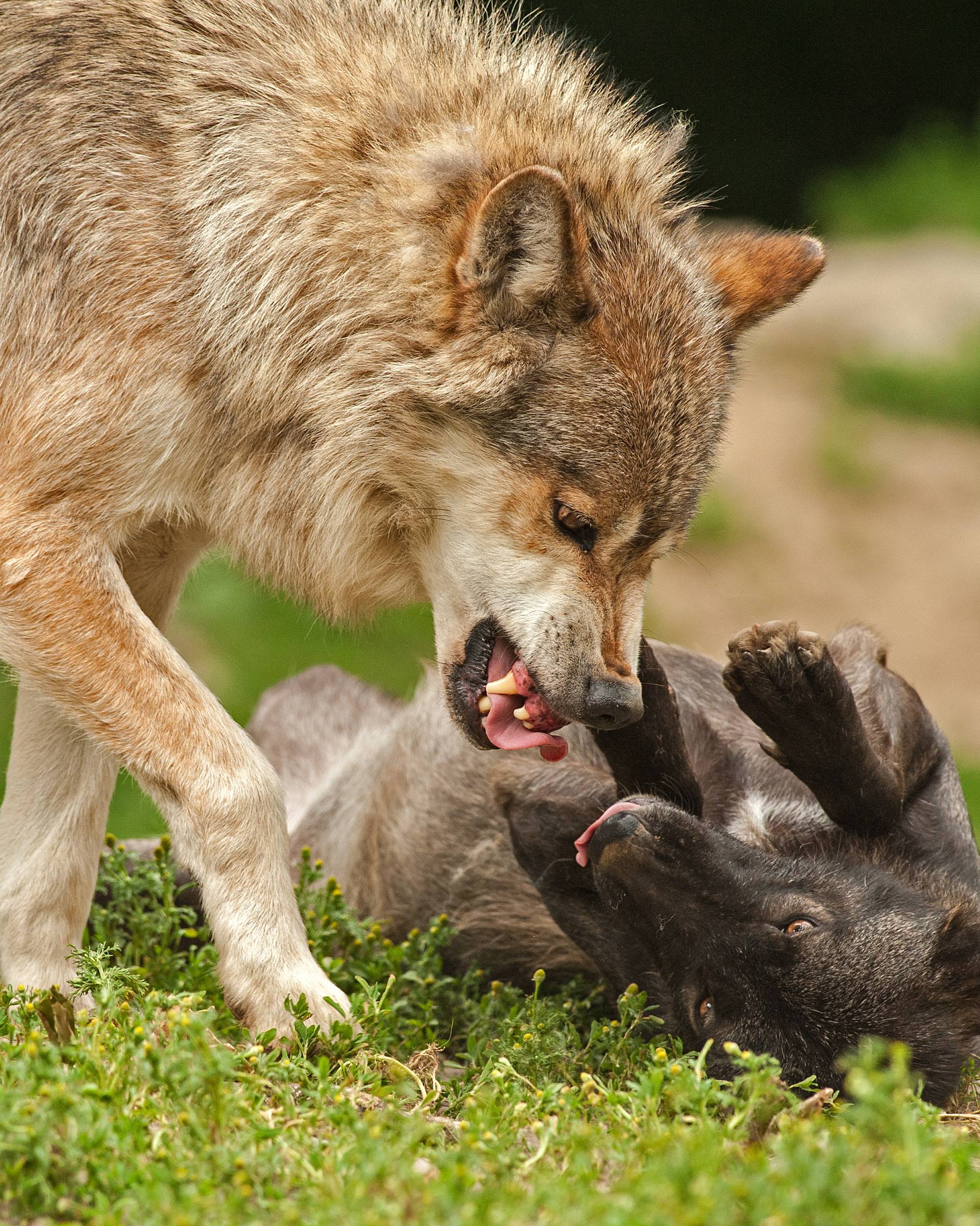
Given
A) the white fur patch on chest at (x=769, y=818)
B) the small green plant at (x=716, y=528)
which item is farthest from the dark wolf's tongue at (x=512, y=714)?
the small green plant at (x=716, y=528)

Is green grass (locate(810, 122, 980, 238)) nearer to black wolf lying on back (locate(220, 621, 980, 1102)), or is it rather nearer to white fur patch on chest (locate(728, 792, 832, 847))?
black wolf lying on back (locate(220, 621, 980, 1102))

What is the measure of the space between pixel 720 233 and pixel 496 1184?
3.39 metres

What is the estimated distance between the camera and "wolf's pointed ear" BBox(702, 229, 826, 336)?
451 cm

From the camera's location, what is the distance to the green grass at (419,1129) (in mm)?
2371

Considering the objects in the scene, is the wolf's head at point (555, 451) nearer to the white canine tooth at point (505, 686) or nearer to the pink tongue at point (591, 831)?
the white canine tooth at point (505, 686)

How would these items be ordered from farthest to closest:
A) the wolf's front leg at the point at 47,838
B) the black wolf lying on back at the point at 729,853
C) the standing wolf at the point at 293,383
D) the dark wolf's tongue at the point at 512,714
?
the wolf's front leg at the point at 47,838 → the dark wolf's tongue at the point at 512,714 → the black wolf lying on back at the point at 729,853 → the standing wolf at the point at 293,383

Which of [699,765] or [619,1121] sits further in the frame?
[699,765]

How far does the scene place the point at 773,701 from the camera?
4281 mm

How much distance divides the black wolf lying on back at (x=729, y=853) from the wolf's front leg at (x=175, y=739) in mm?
903

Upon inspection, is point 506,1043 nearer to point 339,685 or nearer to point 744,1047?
point 744,1047

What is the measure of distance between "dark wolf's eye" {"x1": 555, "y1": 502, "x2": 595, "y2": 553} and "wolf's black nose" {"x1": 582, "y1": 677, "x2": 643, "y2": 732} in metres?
0.37

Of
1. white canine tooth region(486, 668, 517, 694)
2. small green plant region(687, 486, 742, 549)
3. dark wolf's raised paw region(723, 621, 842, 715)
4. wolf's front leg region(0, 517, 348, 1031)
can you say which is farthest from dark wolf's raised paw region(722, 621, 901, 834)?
small green plant region(687, 486, 742, 549)

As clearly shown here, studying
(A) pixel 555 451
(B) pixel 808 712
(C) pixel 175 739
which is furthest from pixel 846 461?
(C) pixel 175 739

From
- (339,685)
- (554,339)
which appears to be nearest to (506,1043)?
(554,339)
